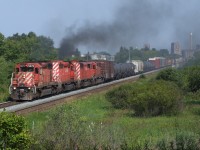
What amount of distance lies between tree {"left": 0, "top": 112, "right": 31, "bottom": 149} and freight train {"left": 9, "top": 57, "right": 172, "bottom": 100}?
23200 millimetres

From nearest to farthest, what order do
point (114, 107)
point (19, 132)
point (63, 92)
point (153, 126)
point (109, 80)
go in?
point (19, 132), point (153, 126), point (114, 107), point (63, 92), point (109, 80)

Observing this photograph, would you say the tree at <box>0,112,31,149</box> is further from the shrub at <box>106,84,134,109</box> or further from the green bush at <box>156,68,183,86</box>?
the green bush at <box>156,68,183,86</box>

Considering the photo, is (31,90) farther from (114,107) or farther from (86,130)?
(86,130)

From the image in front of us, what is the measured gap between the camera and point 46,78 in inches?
1399

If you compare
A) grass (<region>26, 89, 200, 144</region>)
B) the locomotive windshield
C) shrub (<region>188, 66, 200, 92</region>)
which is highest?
the locomotive windshield

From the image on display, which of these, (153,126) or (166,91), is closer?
(153,126)

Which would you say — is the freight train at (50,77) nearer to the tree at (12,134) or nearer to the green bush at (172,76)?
the green bush at (172,76)

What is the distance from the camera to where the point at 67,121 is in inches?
480

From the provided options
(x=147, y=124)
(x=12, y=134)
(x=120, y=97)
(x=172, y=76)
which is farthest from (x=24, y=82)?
(x=12, y=134)

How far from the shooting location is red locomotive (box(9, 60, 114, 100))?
32.9 meters

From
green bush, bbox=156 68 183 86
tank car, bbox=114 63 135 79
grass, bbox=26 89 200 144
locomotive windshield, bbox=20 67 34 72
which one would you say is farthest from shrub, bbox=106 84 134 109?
tank car, bbox=114 63 135 79

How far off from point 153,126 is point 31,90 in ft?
52.1

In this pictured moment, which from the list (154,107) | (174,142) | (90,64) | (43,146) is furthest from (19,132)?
(90,64)

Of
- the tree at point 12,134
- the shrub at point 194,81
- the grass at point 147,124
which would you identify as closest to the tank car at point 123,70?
the shrub at point 194,81
